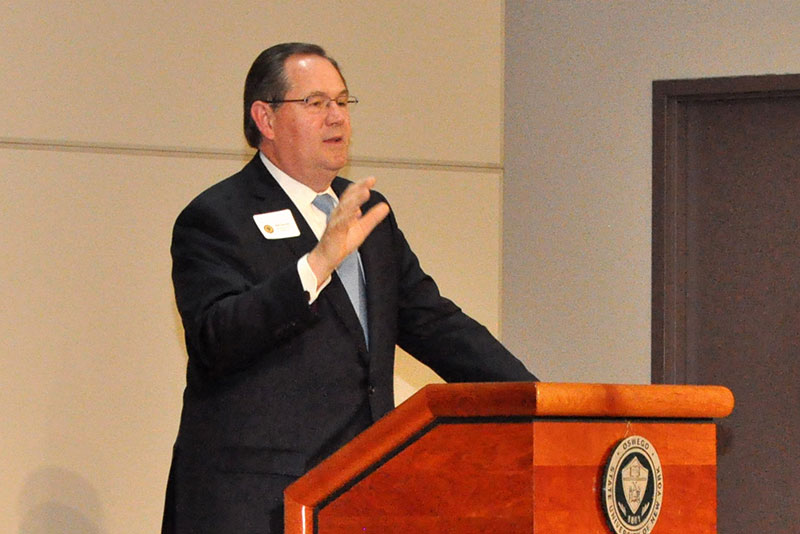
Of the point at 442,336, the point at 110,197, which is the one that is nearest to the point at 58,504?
the point at 110,197

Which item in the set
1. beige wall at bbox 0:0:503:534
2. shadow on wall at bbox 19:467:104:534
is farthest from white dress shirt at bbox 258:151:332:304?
shadow on wall at bbox 19:467:104:534

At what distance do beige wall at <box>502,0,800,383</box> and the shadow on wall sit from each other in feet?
5.60

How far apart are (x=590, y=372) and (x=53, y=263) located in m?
1.98

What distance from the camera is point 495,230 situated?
4.54 meters

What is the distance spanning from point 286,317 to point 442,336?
0.59m

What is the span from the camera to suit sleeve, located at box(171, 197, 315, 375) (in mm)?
1930

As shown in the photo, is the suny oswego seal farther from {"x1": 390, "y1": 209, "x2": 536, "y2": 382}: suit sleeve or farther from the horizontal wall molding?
the horizontal wall molding

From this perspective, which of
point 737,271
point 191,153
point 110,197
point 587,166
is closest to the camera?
→ point 110,197

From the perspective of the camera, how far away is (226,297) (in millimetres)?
2059

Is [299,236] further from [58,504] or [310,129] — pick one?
[58,504]

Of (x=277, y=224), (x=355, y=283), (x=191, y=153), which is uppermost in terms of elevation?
(x=191, y=153)

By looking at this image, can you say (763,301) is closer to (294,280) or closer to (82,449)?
(82,449)

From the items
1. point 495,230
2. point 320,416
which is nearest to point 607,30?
point 495,230

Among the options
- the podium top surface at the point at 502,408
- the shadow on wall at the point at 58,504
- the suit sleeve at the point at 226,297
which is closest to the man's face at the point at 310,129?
the suit sleeve at the point at 226,297
